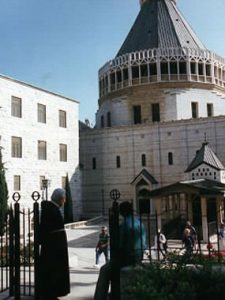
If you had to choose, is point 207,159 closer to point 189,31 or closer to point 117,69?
point 117,69

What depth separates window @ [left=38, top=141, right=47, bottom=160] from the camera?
3212 cm

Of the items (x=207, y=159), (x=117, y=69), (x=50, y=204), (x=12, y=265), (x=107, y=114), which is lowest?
(x=12, y=265)

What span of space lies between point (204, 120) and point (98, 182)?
11566 millimetres

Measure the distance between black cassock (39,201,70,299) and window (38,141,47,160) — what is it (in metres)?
25.8

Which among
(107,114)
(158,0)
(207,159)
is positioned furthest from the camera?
(158,0)

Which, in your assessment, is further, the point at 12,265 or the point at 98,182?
the point at 98,182

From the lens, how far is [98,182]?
130ft

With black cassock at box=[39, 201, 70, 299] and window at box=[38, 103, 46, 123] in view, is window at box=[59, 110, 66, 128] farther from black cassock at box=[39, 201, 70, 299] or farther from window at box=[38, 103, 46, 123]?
black cassock at box=[39, 201, 70, 299]

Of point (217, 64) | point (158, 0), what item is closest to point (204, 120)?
point (217, 64)

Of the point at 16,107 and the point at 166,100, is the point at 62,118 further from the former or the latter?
the point at 166,100

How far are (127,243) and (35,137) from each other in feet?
84.5

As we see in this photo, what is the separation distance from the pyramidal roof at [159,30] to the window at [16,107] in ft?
63.3

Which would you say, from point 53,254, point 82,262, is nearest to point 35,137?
point 82,262

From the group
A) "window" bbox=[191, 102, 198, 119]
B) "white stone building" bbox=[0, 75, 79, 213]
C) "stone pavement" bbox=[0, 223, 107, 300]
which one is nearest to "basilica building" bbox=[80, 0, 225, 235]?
"window" bbox=[191, 102, 198, 119]
